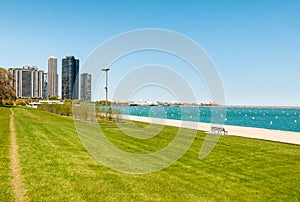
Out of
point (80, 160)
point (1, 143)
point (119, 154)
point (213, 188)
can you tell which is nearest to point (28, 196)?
point (80, 160)

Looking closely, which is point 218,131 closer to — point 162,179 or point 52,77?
point 162,179

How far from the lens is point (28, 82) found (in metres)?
171

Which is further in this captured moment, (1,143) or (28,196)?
(1,143)

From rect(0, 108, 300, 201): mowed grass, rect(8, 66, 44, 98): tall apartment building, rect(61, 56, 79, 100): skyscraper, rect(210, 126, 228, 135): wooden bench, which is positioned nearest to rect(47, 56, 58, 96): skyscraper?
rect(8, 66, 44, 98): tall apartment building

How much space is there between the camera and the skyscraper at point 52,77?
7085 inches

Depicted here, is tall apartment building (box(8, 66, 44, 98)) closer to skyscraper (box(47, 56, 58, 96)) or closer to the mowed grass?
skyscraper (box(47, 56, 58, 96))

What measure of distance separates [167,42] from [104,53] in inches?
107

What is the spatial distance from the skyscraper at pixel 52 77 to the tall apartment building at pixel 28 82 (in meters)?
5.34

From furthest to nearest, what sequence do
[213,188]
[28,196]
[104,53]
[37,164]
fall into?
[104,53] < [37,164] < [213,188] < [28,196]

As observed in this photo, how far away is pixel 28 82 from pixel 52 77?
16.5 metres

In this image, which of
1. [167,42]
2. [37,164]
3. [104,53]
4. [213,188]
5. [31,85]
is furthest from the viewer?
[31,85]

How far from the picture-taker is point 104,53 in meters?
10.5

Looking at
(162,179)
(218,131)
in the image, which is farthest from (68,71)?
(162,179)

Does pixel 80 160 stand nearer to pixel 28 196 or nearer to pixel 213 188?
pixel 28 196
